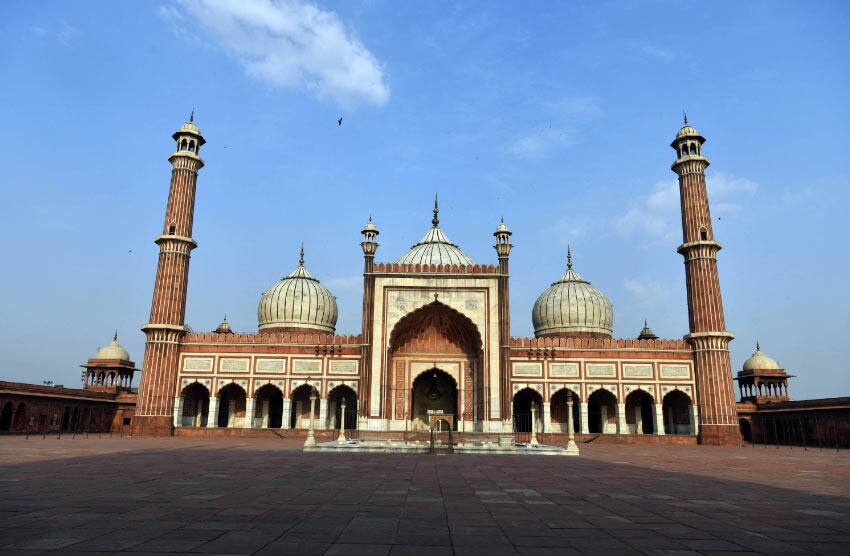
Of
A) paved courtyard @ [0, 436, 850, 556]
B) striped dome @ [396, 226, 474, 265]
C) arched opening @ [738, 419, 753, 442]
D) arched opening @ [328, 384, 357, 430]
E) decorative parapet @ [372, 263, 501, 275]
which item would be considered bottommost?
paved courtyard @ [0, 436, 850, 556]

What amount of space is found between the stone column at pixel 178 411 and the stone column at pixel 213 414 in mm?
1612

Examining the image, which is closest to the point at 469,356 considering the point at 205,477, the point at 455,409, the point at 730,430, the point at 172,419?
the point at 455,409

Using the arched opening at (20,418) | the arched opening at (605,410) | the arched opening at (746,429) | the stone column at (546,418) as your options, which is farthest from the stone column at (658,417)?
the arched opening at (20,418)

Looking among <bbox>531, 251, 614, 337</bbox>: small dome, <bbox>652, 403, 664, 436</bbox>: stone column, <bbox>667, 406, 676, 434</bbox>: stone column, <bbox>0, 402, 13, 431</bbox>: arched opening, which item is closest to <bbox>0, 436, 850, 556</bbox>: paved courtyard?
<bbox>652, 403, 664, 436</bbox>: stone column

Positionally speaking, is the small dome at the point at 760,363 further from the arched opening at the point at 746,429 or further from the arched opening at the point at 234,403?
the arched opening at the point at 234,403

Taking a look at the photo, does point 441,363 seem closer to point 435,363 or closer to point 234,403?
point 435,363

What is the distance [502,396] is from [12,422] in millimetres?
27260

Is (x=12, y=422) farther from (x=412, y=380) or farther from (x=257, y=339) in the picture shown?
(x=412, y=380)

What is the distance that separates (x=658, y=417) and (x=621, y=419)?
2.27 meters

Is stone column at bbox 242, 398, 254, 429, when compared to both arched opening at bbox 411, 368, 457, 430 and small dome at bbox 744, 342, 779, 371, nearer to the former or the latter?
arched opening at bbox 411, 368, 457, 430

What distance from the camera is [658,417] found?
34.6m

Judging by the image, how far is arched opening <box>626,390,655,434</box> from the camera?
1426 inches

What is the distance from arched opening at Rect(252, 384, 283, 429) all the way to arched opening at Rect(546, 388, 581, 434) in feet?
54.8

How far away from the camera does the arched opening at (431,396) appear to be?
35.9m
